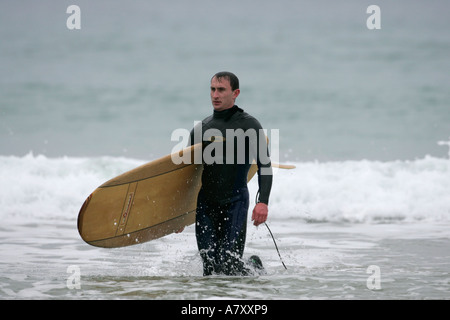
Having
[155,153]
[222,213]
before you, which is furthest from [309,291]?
[155,153]

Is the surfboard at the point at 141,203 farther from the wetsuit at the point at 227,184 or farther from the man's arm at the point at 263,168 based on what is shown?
the man's arm at the point at 263,168

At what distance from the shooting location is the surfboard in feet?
16.0

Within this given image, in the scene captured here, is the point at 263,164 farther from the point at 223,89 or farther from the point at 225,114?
the point at 223,89

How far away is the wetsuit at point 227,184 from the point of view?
15.4 feet

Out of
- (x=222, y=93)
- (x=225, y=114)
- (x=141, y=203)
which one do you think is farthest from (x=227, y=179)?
(x=141, y=203)

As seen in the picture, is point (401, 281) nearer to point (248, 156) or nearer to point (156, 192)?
point (248, 156)

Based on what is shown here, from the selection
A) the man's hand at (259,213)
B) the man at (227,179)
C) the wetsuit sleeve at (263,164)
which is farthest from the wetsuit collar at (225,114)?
the man's hand at (259,213)

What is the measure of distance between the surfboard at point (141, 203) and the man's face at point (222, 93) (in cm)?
38

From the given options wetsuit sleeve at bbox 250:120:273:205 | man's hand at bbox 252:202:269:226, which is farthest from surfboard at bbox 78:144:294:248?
man's hand at bbox 252:202:269:226

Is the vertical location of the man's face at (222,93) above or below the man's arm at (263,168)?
above

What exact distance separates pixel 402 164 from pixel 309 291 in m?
10.6

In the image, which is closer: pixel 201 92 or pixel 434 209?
pixel 434 209

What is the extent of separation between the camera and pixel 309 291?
4.55 meters

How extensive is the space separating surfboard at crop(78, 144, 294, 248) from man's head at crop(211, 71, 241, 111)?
386 millimetres
